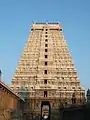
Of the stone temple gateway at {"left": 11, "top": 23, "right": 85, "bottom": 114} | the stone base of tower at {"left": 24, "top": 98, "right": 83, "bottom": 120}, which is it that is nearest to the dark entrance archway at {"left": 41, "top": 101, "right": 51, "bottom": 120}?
the stone base of tower at {"left": 24, "top": 98, "right": 83, "bottom": 120}

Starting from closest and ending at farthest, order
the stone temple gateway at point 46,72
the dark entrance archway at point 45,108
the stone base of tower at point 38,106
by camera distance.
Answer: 1. the stone base of tower at point 38,106
2. the stone temple gateway at point 46,72
3. the dark entrance archway at point 45,108

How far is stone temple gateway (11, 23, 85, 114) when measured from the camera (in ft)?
236

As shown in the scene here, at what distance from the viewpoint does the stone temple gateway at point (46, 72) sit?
7188cm

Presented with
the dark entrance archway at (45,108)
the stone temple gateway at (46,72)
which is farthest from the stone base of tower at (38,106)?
the dark entrance archway at (45,108)

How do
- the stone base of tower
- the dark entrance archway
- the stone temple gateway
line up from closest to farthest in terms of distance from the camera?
the stone base of tower < the stone temple gateway < the dark entrance archway

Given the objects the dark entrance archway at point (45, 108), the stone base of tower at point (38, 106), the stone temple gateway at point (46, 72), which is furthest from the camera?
the dark entrance archway at point (45, 108)

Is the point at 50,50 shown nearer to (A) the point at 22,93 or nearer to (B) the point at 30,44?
(B) the point at 30,44

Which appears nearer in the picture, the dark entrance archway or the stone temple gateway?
the stone temple gateway

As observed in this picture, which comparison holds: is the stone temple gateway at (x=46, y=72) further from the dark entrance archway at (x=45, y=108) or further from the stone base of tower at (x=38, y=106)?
the dark entrance archway at (x=45, y=108)

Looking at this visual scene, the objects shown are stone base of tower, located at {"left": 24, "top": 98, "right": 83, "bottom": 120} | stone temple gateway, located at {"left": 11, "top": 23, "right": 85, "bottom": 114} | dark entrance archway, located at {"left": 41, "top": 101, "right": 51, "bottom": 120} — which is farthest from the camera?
dark entrance archway, located at {"left": 41, "top": 101, "right": 51, "bottom": 120}

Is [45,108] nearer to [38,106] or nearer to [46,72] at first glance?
[46,72]

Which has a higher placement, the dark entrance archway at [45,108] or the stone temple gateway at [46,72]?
the stone temple gateway at [46,72]

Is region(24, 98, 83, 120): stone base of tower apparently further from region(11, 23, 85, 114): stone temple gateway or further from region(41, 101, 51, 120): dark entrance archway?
region(41, 101, 51, 120): dark entrance archway

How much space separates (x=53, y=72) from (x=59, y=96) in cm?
617
